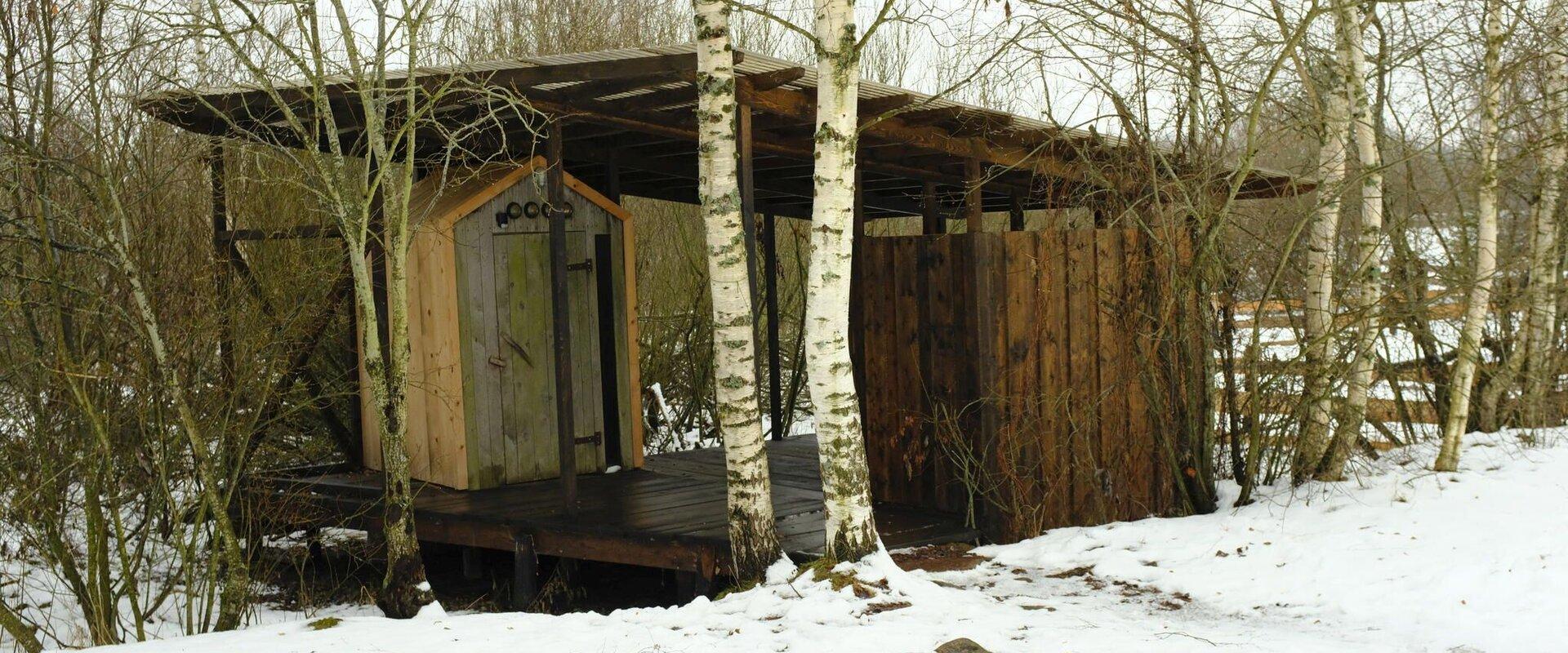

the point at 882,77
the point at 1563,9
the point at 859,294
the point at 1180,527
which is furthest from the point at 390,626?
the point at 882,77

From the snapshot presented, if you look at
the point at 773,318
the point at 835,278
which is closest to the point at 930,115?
the point at 835,278

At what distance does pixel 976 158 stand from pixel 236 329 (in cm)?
491

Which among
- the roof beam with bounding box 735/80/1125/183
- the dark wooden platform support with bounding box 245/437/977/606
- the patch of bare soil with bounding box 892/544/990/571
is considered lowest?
the patch of bare soil with bounding box 892/544/990/571

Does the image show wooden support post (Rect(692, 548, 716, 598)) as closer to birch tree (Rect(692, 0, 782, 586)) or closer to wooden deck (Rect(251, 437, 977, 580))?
wooden deck (Rect(251, 437, 977, 580))

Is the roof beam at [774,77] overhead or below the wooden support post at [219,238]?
overhead

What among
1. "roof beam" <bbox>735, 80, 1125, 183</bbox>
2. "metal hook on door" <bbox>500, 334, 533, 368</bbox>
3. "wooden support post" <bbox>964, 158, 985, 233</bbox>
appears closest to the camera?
"roof beam" <bbox>735, 80, 1125, 183</bbox>

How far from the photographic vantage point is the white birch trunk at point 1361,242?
7.43m

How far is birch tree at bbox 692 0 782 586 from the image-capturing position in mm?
5746

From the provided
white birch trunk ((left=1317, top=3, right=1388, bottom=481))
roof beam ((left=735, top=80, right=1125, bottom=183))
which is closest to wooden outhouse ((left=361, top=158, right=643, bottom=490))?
roof beam ((left=735, top=80, right=1125, bottom=183))

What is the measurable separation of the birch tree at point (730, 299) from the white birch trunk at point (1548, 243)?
222 inches

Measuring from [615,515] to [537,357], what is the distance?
170 cm

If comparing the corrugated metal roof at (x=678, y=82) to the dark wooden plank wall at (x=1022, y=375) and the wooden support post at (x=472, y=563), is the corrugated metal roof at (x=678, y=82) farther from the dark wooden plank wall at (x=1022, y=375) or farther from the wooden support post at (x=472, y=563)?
the wooden support post at (x=472, y=563)

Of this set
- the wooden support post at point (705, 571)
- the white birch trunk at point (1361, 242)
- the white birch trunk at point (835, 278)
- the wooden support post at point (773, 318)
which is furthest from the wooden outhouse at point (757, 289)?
the wooden support post at point (773, 318)

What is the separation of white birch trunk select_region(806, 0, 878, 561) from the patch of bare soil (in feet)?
2.89
